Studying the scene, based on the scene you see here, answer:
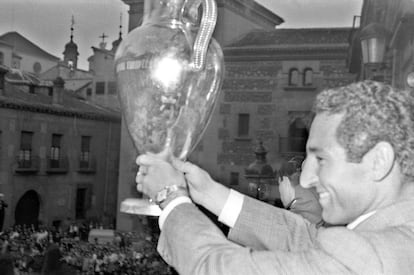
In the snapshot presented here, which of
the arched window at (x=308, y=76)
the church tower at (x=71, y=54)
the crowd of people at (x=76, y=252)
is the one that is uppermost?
the church tower at (x=71, y=54)

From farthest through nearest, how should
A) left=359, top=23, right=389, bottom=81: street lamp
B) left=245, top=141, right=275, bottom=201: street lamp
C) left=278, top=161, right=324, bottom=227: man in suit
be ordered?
left=245, top=141, right=275, bottom=201: street lamp → left=359, top=23, right=389, bottom=81: street lamp → left=278, top=161, right=324, bottom=227: man in suit

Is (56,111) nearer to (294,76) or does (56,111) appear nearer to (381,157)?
(294,76)

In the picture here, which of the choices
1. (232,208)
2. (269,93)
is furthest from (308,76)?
A: (232,208)

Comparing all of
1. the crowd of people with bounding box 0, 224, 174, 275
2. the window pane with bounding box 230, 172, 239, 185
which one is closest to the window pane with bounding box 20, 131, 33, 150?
the crowd of people with bounding box 0, 224, 174, 275

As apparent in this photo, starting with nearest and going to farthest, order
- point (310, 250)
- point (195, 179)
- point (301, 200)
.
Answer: point (310, 250), point (195, 179), point (301, 200)

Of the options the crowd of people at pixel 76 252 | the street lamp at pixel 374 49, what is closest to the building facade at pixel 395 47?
the street lamp at pixel 374 49

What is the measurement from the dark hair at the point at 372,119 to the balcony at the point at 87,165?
8.43ft

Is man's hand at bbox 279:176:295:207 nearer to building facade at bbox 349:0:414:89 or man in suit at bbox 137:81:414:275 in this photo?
man in suit at bbox 137:81:414:275

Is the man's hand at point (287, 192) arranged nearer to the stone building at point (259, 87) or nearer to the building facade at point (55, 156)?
the stone building at point (259, 87)

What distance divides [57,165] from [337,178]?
2580 mm

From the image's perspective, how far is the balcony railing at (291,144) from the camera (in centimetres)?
292

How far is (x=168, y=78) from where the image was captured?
789 millimetres

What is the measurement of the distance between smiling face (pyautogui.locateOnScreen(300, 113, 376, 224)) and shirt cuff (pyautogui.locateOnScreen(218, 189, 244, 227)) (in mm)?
184

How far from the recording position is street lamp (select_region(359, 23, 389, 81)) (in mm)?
2164
